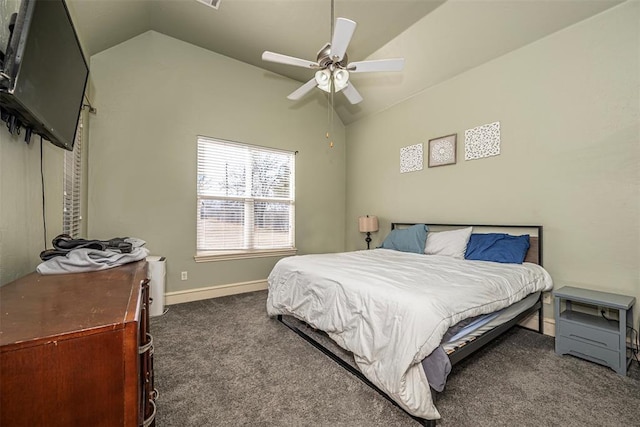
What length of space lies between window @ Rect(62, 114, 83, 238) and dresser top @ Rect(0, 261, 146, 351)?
4.01 feet

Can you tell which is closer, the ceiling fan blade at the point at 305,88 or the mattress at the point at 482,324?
the mattress at the point at 482,324

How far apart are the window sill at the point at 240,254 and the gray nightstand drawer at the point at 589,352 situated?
3.28 metres

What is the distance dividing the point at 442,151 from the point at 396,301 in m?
2.62

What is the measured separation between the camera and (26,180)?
141cm

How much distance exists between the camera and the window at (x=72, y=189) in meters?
2.20

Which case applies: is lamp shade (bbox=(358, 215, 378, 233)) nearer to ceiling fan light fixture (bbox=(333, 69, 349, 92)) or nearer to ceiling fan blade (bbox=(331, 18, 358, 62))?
ceiling fan light fixture (bbox=(333, 69, 349, 92))

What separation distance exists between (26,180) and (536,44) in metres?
4.23

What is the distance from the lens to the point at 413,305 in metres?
1.47

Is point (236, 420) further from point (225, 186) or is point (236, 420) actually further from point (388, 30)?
point (388, 30)

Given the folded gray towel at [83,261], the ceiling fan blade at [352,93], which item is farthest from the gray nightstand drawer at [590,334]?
the folded gray towel at [83,261]

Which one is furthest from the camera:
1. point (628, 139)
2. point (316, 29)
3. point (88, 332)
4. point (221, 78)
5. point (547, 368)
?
point (221, 78)

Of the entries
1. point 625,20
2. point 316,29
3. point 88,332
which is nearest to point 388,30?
point 316,29

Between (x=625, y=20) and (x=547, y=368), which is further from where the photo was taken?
(x=625, y=20)

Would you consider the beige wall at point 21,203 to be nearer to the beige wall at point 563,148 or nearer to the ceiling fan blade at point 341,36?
the ceiling fan blade at point 341,36
